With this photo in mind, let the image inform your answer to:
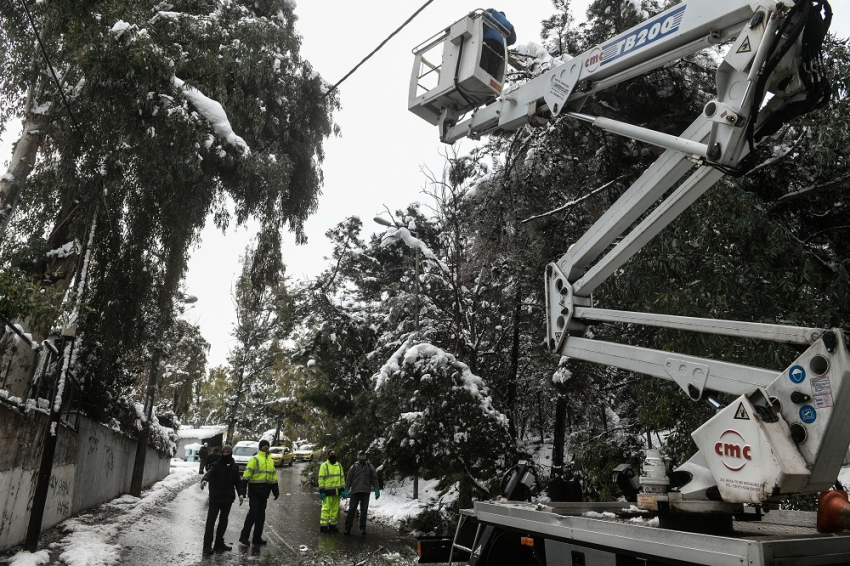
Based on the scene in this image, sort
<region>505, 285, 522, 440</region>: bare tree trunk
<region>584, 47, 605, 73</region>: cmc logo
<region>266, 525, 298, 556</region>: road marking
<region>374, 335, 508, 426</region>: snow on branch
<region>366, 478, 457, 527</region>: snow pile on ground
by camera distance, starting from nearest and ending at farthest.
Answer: <region>584, 47, 605, 73</region>: cmc logo < <region>266, 525, 298, 556</region>: road marking < <region>374, 335, 508, 426</region>: snow on branch < <region>366, 478, 457, 527</region>: snow pile on ground < <region>505, 285, 522, 440</region>: bare tree trunk

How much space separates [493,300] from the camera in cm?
1600

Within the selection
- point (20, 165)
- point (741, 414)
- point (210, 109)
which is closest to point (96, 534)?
point (20, 165)

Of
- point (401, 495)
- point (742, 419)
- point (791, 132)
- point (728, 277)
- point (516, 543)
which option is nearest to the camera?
point (742, 419)

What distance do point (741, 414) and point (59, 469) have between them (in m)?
10.9

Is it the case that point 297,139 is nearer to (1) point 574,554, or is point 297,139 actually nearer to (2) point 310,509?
(2) point 310,509

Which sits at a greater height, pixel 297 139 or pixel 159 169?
pixel 297 139

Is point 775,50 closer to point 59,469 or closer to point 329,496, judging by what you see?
point 329,496

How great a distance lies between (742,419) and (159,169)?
10390 millimetres

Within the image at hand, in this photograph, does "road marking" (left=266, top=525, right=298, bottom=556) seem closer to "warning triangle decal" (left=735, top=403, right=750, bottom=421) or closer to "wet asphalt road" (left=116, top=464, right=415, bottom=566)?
"wet asphalt road" (left=116, top=464, right=415, bottom=566)

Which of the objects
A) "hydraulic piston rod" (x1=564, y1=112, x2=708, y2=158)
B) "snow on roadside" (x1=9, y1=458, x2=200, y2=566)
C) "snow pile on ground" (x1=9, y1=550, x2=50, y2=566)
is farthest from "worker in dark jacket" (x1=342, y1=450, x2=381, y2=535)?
"hydraulic piston rod" (x1=564, y1=112, x2=708, y2=158)

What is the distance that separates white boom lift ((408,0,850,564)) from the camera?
11.1 feet

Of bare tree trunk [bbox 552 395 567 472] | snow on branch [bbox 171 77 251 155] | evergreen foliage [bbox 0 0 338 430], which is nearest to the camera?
evergreen foliage [bbox 0 0 338 430]

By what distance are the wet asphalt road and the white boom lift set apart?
224 inches

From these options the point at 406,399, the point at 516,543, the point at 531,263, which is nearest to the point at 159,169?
the point at 406,399
